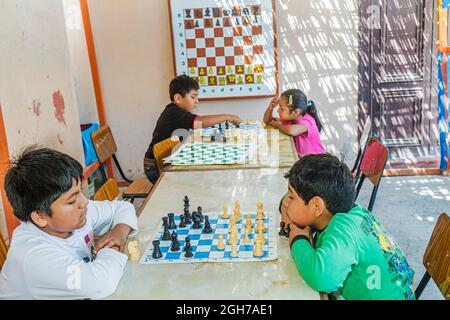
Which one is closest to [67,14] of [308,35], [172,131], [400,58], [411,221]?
[172,131]

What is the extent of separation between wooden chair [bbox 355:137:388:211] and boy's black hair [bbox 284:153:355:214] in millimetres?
883

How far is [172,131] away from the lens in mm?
3498

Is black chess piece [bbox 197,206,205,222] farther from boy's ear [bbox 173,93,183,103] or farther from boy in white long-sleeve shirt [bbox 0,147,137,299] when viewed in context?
boy's ear [bbox 173,93,183,103]

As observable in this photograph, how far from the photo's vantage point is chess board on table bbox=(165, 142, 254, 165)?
2.82 meters

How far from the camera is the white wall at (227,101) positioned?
443cm

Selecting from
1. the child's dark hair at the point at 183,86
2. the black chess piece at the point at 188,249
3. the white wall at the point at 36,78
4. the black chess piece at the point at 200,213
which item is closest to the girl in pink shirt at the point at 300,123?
the child's dark hair at the point at 183,86

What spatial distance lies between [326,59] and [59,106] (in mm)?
2445

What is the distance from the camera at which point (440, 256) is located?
164cm

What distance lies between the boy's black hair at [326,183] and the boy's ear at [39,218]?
29.6 inches

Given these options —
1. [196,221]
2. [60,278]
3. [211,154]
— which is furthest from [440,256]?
[211,154]

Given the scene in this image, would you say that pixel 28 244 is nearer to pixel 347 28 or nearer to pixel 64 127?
pixel 64 127

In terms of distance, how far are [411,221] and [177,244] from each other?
241 cm

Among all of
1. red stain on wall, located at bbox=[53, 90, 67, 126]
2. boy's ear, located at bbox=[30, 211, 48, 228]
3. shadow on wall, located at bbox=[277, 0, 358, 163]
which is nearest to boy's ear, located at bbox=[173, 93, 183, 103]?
red stain on wall, located at bbox=[53, 90, 67, 126]

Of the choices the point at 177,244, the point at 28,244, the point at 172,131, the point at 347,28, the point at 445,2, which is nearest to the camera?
the point at 28,244
